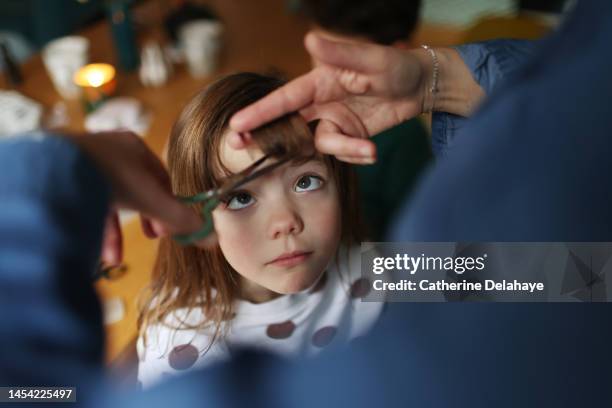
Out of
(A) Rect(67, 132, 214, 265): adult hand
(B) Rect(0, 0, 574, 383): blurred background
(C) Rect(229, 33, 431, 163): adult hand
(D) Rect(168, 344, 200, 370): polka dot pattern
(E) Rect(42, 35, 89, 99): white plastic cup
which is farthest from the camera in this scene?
(E) Rect(42, 35, 89, 99): white plastic cup

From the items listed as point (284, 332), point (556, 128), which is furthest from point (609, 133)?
point (284, 332)

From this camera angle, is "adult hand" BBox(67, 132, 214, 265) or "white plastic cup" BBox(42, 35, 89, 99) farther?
"white plastic cup" BBox(42, 35, 89, 99)

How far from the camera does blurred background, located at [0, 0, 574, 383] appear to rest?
3.34ft

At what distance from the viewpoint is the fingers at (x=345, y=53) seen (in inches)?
18.0

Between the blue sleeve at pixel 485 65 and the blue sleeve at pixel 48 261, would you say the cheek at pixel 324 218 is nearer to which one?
the blue sleeve at pixel 485 65

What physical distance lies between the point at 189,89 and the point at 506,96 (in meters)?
1.12

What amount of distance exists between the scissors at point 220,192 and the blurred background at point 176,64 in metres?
0.38

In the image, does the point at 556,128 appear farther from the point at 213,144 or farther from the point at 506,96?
the point at 213,144

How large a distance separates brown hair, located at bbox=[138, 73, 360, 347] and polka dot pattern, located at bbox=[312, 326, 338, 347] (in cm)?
11

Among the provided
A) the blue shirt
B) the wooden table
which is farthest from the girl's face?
the wooden table

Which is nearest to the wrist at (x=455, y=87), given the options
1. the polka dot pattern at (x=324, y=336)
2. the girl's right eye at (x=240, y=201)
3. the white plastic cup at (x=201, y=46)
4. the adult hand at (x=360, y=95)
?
the adult hand at (x=360, y=95)

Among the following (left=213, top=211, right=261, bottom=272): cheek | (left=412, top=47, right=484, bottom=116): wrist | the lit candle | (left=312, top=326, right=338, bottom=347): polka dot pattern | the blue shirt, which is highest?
the lit candle

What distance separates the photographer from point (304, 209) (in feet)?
1.93

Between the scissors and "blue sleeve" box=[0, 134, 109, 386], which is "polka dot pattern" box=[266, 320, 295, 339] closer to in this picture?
the scissors
